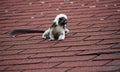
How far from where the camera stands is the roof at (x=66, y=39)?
3195 mm

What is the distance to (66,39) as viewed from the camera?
3828 mm

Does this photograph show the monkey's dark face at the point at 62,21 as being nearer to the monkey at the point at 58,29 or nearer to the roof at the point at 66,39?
the monkey at the point at 58,29

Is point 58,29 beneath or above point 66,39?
above

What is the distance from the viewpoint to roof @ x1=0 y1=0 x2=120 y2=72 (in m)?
3.20

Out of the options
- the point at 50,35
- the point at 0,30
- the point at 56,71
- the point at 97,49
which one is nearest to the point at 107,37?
the point at 97,49

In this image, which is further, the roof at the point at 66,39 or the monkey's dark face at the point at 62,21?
Answer: the monkey's dark face at the point at 62,21

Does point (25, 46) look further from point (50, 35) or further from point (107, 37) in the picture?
point (107, 37)

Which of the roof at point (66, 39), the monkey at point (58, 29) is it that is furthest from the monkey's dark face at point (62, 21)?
the roof at point (66, 39)

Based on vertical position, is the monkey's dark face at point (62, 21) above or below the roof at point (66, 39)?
above

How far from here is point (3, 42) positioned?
397cm

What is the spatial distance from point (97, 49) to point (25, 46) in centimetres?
83

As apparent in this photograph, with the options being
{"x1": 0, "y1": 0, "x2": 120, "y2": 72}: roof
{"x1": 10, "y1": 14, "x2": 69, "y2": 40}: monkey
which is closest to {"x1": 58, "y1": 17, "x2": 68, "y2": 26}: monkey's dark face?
{"x1": 10, "y1": 14, "x2": 69, "y2": 40}: monkey

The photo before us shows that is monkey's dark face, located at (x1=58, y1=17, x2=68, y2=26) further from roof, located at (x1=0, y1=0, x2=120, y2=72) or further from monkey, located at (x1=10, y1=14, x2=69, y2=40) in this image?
roof, located at (x1=0, y1=0, x2=120, y2=72)

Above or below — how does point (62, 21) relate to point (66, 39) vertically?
above
